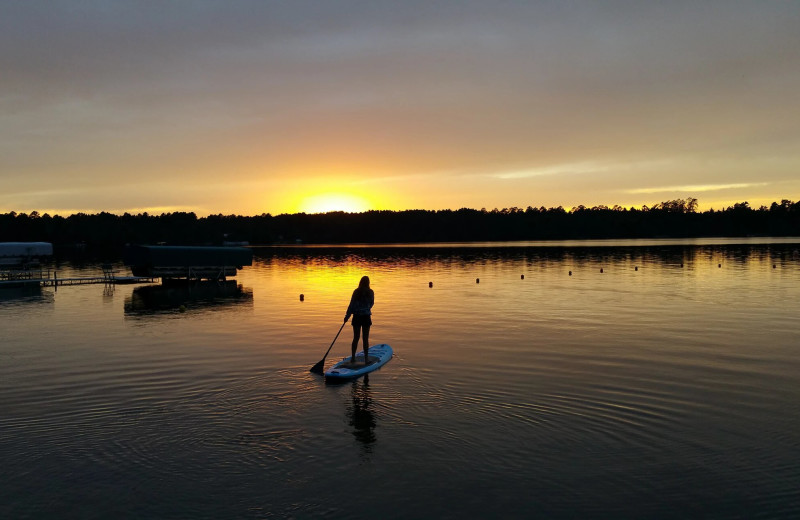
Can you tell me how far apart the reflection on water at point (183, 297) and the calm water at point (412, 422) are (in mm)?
8235

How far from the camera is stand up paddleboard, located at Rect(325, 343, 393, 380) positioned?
17.0 meters

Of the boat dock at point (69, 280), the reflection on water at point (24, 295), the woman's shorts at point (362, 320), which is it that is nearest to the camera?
the woman's shorts at point (362, 320)

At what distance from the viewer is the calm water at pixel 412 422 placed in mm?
9406

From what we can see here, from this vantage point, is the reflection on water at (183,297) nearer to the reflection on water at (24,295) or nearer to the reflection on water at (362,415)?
the reflection on water at (24,295)

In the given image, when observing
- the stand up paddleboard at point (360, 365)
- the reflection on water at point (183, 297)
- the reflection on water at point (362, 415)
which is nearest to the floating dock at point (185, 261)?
the reflection on water at point (183, 297)

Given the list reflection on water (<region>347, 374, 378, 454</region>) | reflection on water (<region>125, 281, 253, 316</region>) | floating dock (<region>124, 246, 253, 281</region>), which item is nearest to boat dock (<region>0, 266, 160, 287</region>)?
floating dock (<region>124, 246, 253, 281</region>)

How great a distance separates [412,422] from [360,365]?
5.33 metres

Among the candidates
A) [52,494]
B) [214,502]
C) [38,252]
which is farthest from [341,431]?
[38,252]

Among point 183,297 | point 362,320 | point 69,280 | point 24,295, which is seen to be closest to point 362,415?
point 362,320

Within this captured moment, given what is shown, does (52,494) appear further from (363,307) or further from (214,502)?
(363,307)

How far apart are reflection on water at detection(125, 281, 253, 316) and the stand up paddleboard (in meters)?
19.8

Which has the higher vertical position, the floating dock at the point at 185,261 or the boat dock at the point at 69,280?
the floating dock at the point at 185,261

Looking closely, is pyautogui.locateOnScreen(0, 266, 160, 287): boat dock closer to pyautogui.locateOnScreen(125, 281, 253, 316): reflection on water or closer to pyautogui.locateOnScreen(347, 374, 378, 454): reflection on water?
pyautogui.locateOnScreen(125, 281, 253, 316): reflection on water

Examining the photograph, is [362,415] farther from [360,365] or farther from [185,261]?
[185,261]
